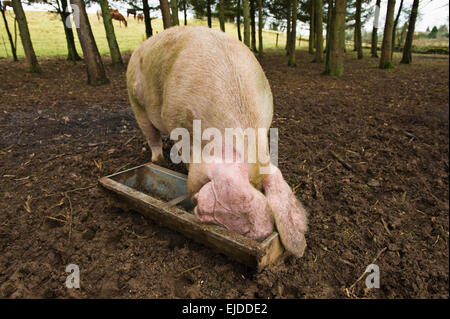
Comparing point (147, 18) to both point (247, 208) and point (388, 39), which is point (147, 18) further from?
point (247, 208)

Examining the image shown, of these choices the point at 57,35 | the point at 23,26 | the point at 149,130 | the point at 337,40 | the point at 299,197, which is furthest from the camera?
the point at 57,35

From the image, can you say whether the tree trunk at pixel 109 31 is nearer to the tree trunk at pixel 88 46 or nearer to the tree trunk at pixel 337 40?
the tree trunk at pixel 88 46

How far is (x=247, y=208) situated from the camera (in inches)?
82.4

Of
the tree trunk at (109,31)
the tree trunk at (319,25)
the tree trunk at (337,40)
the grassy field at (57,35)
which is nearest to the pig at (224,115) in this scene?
the tree trunk at (337,40)

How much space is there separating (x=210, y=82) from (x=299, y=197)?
1589mm

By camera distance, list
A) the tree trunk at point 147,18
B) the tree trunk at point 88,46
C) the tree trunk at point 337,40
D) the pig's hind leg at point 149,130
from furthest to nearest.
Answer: the tree trunk at point 147,18, the tree trunk at point 337,40, the tree trunk at point 88,46, the pig's hind leg at point 149,130

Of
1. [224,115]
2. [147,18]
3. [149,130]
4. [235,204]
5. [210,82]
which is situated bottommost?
[235,204]

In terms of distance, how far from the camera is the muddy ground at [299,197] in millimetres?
2150

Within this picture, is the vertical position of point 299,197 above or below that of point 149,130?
A: below

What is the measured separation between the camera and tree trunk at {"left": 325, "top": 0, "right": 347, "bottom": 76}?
836cm

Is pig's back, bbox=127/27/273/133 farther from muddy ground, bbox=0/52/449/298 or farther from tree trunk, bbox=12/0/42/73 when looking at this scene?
tree trunk, bbox=12/0/42/73

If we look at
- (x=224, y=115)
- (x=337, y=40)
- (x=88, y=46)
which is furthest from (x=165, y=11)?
(x=224, y=115)

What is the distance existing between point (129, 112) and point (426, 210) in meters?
5.54

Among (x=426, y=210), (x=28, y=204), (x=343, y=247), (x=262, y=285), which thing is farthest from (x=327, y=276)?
(x=28, y=204)
